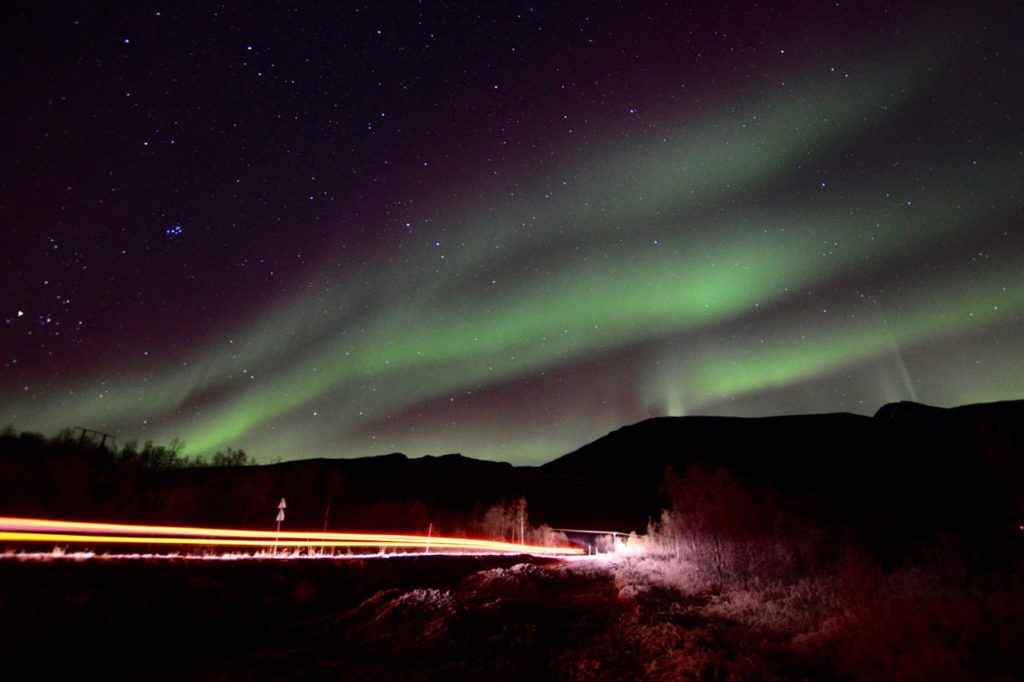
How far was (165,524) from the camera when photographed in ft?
144

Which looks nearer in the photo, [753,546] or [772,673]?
[772,673]

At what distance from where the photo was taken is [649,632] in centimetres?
1196

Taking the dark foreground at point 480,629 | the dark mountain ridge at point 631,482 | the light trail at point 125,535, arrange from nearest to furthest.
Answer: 1. the dark foreground at point 480,629
2. the light trail at point 125,535
3. the dark mountain ridge at point 631,482

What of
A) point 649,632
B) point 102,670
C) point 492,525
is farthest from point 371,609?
point 492,525

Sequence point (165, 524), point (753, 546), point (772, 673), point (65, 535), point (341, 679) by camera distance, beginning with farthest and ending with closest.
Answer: point (165, 524)
point (753, 546)
point (65, 535)
point (341, 679)
point (772, 673)

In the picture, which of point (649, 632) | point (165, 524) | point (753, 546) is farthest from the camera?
point (165, 524)

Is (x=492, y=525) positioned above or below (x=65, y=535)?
below

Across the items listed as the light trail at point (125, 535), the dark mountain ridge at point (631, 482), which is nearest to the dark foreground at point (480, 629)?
the light trail at point (125, 535)

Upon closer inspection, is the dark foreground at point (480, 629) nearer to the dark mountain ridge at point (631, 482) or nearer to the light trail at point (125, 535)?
the light trail at point (125, 535)

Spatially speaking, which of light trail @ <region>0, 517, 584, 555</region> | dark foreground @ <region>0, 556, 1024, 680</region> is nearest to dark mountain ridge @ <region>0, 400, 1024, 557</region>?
light trail @ <region>0, 517, 584, 555</region>

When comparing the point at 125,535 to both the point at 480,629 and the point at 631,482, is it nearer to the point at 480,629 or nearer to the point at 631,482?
the point at 480,629

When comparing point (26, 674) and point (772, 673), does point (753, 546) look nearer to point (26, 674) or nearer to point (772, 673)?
point (772, 673)

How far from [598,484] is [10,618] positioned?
161 metres

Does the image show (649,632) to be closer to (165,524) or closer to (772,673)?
(772,673)
